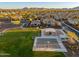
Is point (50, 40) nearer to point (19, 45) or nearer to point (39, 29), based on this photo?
point (39, 29)

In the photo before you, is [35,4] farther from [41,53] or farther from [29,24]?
[41,53]

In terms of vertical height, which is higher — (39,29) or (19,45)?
(39,29)

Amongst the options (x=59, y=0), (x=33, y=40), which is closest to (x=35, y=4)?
(x=59, y=0)

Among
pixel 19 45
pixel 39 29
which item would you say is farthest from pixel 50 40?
pixel 19 45
